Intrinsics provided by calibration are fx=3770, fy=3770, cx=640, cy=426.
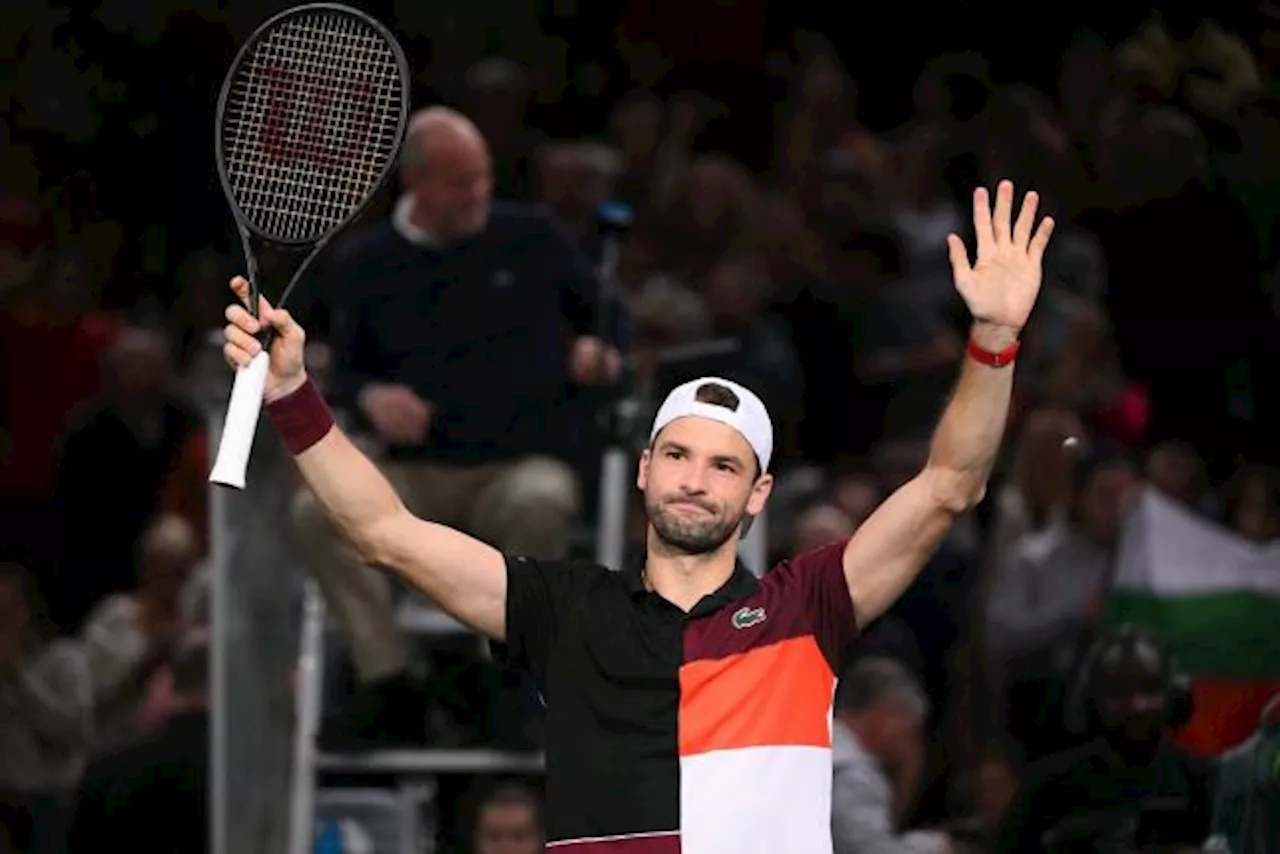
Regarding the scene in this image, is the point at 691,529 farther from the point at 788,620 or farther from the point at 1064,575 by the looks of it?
the point at 1064,575

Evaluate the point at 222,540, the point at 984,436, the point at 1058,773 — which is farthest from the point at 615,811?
the point at 222,540

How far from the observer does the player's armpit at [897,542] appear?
7.61 m

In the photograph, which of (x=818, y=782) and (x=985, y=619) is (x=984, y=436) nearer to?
(x=818, y=782)

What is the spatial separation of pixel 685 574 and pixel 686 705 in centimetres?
30

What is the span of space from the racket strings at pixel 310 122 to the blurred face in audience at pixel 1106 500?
16.7 ft

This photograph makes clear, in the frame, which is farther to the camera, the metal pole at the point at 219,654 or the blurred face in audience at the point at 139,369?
the blurred face in audience at the point at 139,369

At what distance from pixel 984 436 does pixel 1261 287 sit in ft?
19.4

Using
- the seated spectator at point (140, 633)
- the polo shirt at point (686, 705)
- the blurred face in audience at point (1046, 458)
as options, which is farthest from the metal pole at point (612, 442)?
the polo shirt at point (686, 705)

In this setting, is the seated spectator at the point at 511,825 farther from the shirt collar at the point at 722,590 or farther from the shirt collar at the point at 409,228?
the shirt collar at the point at 722,590

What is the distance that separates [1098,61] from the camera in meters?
15.3

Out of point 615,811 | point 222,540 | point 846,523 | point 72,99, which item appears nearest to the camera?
point 615,811

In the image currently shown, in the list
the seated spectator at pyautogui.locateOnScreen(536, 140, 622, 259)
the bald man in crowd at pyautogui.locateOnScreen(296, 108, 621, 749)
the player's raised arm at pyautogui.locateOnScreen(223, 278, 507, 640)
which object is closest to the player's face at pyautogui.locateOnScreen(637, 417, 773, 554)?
the player's raised arm at pyautogui.locateOnScreen(223, 278, 507, 640)

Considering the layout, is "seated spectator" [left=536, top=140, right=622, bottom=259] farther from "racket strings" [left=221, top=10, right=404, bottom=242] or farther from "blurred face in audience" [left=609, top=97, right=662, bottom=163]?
"racket strings" [left=221, top=10, right=404, bottom=242]

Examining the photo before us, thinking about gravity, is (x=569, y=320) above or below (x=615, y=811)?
above
